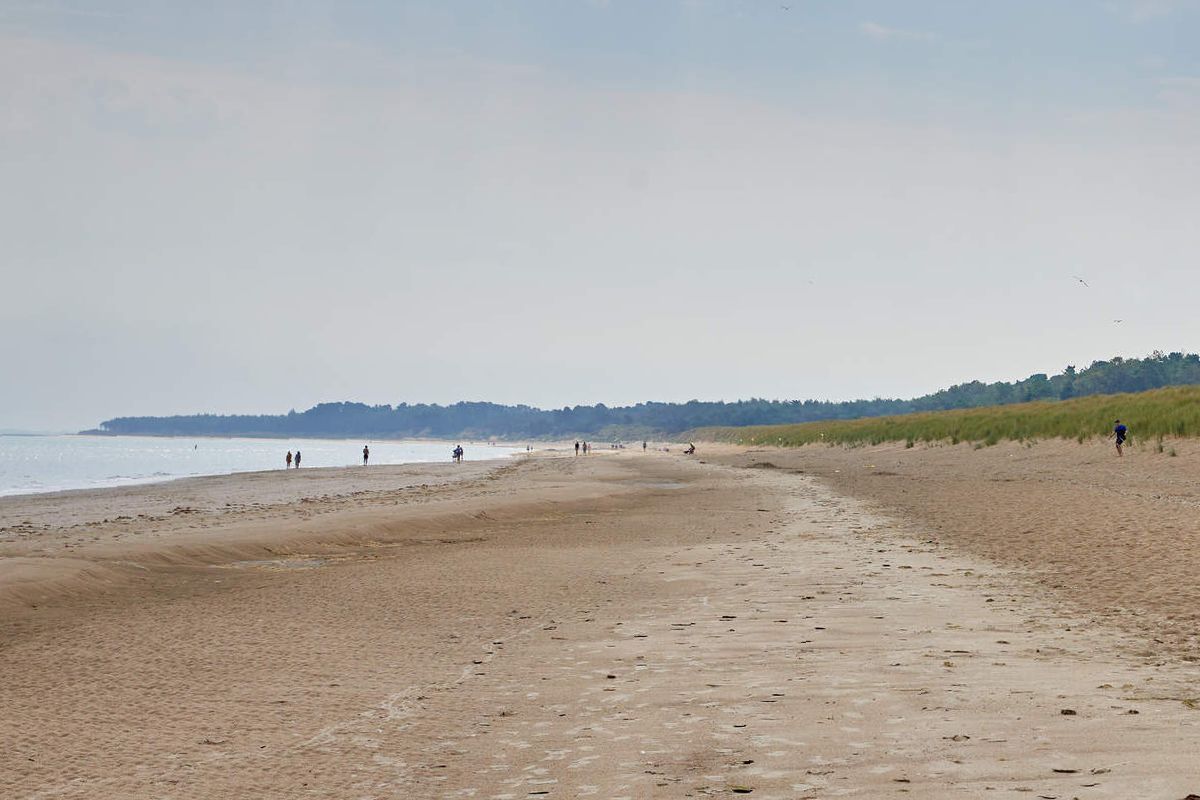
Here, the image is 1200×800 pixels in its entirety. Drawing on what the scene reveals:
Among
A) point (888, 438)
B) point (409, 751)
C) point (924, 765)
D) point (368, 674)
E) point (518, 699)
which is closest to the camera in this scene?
point (924, 765)

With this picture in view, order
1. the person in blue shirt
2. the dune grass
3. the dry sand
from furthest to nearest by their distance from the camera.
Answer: the dune grass, the person in blue shirt, the dry sand

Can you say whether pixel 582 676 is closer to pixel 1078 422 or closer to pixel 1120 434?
pixel 1120 434

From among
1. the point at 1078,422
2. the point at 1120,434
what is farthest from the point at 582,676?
the point at 1078,422

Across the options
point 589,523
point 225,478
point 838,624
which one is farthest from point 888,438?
point 838,624

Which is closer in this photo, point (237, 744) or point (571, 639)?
point (237, 744)

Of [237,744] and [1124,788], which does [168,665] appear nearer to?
[237,744]

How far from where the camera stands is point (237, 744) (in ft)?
23.6

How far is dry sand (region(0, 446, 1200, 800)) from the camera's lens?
6.23 m

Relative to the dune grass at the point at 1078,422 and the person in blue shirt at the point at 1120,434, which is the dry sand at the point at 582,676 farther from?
the dune grass at the point at 1078,422

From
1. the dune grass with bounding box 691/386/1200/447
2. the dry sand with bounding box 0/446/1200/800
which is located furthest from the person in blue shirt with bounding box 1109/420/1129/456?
the dry sand with bounding box 0/446/1200/800

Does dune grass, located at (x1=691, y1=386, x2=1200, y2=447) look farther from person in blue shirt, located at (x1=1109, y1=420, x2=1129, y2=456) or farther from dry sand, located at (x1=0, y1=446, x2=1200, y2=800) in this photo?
dry sand, located at (x1=0, y1=446, x2=1200, y2=800)

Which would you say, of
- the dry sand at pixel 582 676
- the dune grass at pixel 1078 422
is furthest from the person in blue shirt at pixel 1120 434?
the dry sand at pixel 582 676

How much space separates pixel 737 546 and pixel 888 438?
54.8m

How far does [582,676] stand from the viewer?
30.0 ft
